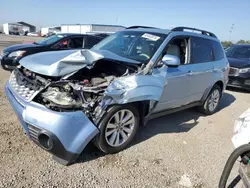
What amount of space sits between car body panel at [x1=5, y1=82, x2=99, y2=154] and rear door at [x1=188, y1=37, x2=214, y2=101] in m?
2.35

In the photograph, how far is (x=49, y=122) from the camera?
2.75 metres

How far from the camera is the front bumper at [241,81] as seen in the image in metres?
8.27

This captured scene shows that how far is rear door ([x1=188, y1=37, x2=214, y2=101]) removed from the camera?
15.1 ft

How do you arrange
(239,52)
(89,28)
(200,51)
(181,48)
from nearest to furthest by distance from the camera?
(181,48)
(200,51)
(239,52)
(89,28)

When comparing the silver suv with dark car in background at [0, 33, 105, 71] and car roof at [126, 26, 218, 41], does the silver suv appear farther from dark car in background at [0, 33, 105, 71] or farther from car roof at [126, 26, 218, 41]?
dark car in background at [0, 33, 105, 71]

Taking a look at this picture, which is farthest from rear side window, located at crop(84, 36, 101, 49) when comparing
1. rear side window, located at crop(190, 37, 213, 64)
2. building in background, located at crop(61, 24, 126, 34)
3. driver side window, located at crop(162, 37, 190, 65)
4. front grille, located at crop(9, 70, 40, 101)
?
building in background, located at crop(61, 24, 126, 34)

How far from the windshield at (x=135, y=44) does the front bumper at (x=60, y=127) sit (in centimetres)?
143

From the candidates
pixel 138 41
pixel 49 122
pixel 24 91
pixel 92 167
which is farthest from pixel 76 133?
pixel 138 41

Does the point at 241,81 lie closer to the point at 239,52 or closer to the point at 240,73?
the point at 240,73

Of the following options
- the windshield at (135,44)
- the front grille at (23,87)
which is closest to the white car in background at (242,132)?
the windshield at (135,44)

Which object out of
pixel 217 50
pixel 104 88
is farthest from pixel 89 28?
pixel 104 88

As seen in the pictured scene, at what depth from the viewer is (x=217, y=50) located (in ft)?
18.0

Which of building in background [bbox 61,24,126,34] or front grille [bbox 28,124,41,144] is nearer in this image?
front grille [bbox 28,124,41,144]

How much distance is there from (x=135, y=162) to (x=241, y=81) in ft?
21.0
